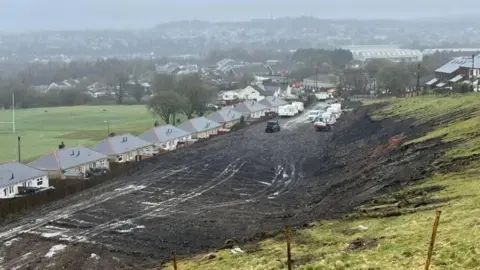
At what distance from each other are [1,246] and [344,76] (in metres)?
75.5

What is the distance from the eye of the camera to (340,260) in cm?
1367

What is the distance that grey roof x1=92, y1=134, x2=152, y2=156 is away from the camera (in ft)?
144

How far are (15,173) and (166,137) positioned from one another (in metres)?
16.6

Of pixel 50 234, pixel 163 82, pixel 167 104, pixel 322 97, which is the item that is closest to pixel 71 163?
pixel 50 234

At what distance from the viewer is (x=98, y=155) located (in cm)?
4175

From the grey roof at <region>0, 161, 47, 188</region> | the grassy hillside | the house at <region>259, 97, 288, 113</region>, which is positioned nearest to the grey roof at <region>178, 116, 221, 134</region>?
the house at <region>259, 97, 288, 113</region>

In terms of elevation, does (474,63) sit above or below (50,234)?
above

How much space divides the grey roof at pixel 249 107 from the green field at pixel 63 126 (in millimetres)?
8809

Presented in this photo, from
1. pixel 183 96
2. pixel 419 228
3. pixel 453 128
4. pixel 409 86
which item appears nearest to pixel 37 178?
pixel 453 128

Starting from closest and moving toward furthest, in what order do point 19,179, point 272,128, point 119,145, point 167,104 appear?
point 19,179 → point 119,145 → point 272,128 → point 167,104

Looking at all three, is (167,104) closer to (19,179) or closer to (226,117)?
(226,117)

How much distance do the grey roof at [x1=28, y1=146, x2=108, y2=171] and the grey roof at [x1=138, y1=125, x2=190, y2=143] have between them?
7.85 m

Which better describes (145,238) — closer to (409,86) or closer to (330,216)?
(330,216)

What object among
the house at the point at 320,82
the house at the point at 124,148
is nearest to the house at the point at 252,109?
the house at the point at 124,148
